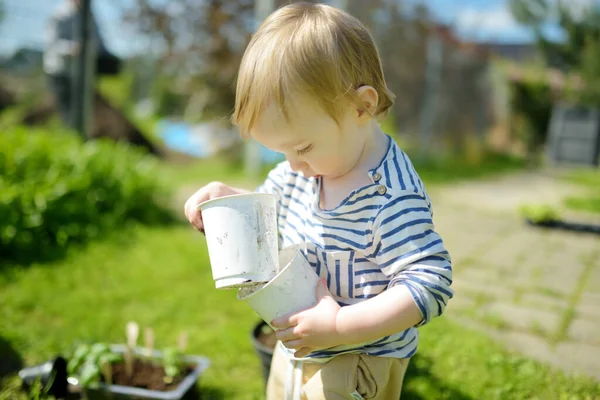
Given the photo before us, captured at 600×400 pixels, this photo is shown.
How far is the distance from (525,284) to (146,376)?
8.76ft

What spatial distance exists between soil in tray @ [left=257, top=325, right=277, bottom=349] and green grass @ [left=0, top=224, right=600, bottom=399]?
0.76 ft

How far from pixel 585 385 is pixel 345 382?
1413mm

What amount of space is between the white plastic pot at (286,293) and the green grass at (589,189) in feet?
19.1

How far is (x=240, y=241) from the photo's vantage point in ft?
4.00

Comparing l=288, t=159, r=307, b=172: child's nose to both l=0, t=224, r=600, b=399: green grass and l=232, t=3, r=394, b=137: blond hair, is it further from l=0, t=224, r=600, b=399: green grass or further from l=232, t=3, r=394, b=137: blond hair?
l=0, t=224, r=600, b=399: green grass

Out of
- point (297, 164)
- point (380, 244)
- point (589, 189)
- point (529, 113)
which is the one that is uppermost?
point (297, 164)

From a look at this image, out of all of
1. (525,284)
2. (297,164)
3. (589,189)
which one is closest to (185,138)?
(589,189)

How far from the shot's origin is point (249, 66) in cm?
125

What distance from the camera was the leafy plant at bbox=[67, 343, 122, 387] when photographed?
6.35 feet

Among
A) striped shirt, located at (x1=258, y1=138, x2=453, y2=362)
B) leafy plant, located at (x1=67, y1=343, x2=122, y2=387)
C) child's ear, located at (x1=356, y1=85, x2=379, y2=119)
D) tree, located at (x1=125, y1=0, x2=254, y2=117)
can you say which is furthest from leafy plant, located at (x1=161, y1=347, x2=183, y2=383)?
tree, located at (x1=125, y1=0, x2=254, y2=117)

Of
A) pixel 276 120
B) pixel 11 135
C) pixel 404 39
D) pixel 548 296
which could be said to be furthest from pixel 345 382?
pixel 404 39

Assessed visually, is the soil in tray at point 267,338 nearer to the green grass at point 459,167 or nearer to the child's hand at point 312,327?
the child's hand at point 312,327

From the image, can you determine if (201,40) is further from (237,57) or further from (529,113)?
(529,113)

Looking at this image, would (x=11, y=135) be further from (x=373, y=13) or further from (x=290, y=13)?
(x=373, y=13)
